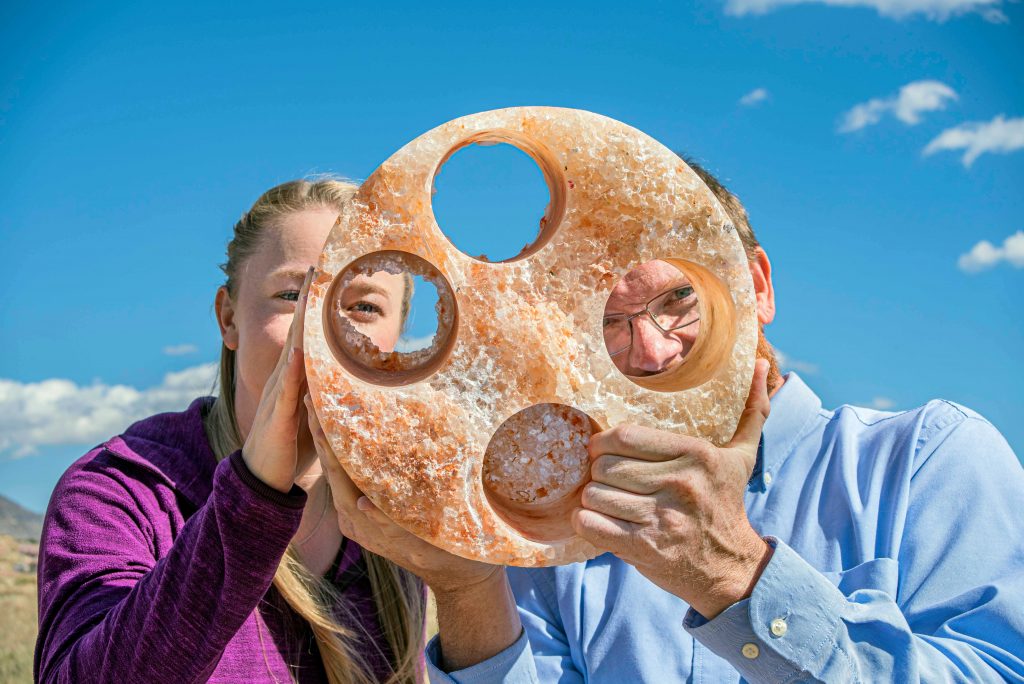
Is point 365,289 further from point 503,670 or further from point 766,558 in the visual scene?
point 766,558

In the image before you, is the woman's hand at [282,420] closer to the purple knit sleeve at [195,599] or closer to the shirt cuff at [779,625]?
the purple knit sleeve at [195,599]

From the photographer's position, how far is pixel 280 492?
1775 mm

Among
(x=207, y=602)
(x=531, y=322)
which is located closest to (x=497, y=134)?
(x=531, y=322)

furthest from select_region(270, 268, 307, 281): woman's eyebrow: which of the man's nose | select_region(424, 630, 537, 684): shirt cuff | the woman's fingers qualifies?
select_region(424, 630, 537, 684): shirt cuff

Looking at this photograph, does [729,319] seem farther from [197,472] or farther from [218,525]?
[197,472]

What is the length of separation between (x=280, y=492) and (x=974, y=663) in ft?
4.26

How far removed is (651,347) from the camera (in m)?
2.17

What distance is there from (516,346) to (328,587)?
1165mm

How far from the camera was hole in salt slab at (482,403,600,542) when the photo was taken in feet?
5.14

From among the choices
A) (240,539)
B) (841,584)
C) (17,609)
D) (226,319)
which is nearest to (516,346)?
(240,539)

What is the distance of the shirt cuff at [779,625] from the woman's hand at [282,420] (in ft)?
2.57

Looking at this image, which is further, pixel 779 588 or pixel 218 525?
pixel 218 525

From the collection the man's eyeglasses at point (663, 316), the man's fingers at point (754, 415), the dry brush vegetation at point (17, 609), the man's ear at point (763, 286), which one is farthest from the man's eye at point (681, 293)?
the dry brush vegetation at point (17, 609)

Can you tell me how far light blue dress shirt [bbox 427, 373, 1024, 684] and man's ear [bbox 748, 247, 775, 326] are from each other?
0.20 m
